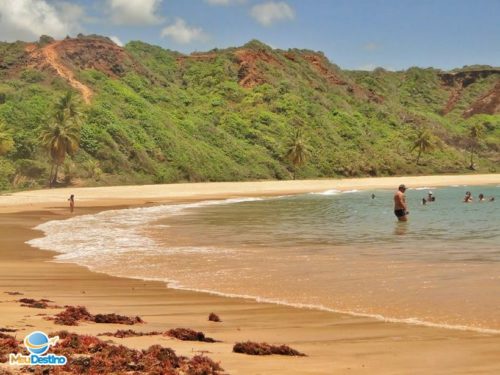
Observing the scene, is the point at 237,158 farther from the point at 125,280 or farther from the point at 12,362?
the point at 12,362

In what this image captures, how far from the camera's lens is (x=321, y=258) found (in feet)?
49.7

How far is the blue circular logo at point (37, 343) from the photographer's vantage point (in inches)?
229

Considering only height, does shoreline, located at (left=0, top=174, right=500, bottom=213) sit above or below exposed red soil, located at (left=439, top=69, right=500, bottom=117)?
below

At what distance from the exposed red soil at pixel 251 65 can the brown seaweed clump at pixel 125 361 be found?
98.5m

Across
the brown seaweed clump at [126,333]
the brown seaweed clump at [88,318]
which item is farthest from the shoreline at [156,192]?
the brown seaweed clump at [126,333]

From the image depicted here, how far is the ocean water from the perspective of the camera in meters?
9.84

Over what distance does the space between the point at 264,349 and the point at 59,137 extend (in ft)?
167

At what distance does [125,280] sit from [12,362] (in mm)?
6838

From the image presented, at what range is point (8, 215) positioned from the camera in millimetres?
30047

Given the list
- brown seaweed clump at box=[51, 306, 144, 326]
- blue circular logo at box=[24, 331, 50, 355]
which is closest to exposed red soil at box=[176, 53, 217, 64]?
brown seaweed clump at box=[51, 306, 144, 326]

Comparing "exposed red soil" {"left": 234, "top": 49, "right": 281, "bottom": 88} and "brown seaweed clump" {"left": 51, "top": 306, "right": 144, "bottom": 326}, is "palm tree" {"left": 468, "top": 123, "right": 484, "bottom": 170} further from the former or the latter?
"brown seaweed clump" {"left": 51, "top": 306, "right": 144, "bottom": 326}

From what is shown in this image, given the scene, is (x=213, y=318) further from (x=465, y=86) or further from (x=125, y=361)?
(x=465, y=86)

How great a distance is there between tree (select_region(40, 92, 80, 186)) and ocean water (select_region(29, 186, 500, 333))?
27.5 m

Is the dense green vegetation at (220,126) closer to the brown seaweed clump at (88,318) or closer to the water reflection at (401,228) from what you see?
the water reflection at (401,228)
